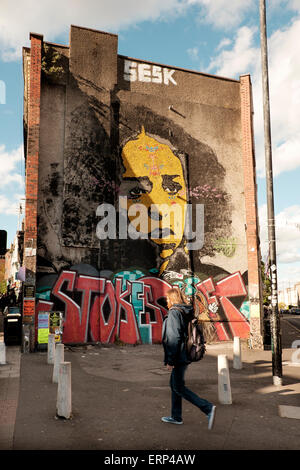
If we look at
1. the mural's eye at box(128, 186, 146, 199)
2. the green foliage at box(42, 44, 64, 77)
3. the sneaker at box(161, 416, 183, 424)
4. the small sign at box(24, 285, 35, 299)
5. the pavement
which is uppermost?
the green foliage at box(42, 44, 64, 77)

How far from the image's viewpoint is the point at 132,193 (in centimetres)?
1594

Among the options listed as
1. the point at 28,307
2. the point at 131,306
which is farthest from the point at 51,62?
the point at 131,306

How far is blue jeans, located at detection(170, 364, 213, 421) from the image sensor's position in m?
5.45

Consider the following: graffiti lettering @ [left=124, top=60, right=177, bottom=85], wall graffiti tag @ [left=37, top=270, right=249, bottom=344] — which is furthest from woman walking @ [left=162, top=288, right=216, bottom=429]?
graffiti lettering @ [left=124, top=60, right=177, bottom=85]

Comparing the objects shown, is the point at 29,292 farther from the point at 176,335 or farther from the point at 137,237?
the point at 176,335

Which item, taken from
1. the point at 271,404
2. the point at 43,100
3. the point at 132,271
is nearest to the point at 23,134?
the point at 43,100

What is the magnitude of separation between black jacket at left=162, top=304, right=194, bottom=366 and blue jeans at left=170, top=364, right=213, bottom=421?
0.48ft

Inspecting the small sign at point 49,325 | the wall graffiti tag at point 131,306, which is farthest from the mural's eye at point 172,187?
the small sign at point 49,325

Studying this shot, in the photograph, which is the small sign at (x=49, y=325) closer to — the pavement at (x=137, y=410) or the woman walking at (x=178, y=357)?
the pavement at (x=137, y=410)

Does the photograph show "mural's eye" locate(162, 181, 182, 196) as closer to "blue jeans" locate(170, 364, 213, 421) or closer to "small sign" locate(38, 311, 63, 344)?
"small sign" locate(38, 311, 63, 344)

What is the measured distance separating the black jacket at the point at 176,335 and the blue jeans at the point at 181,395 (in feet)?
0.48

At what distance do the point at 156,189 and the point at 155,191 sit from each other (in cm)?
10

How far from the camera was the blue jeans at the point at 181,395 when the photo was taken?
17.9 ft

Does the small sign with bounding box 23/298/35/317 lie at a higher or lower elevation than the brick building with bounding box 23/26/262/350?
lower
